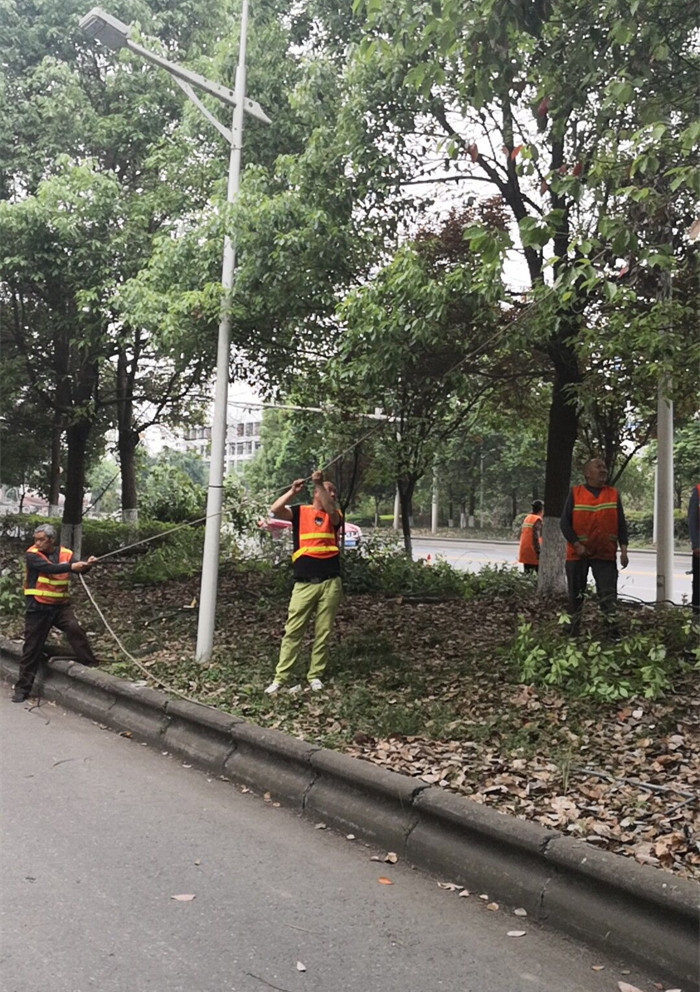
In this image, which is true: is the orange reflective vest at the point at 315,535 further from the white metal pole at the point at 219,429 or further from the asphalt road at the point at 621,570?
the asphalt road at the point at 621,570

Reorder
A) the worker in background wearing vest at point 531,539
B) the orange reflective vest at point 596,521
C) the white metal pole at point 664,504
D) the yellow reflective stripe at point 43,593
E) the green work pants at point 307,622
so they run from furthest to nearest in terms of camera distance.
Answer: the worker in background wearing vest at point 531,539 → the white metal pole at point 664,504 → the yellow reflective stripe at point 43,593 → the orange reflective vest at point 596,521 → the green work pants at point 307,622

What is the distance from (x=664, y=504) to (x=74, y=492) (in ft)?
34.3

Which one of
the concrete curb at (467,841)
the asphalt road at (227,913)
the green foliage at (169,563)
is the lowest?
the asphalt road at (227,913)

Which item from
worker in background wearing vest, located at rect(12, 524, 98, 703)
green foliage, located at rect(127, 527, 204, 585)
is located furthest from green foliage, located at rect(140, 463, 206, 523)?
worker in background wearing vest, located at rect(12, 524, 98, 703)

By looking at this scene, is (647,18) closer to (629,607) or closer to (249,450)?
(629,607)

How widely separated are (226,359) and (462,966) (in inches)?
242

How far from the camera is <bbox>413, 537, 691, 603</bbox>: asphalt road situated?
16.6 m

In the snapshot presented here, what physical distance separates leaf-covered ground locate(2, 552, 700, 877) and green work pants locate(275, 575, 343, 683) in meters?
0.24

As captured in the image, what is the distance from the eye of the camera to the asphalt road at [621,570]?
16.6m

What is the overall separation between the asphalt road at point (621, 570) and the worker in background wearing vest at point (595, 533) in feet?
3.58

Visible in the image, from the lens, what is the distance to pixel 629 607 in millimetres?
9594

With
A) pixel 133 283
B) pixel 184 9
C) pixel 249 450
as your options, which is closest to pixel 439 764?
pixel 133 283

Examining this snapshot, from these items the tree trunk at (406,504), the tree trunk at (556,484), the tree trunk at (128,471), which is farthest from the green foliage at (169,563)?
the tree trunk at (556,484)

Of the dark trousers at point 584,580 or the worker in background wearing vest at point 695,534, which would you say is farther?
the worker in background wearing vest at point 695,534
